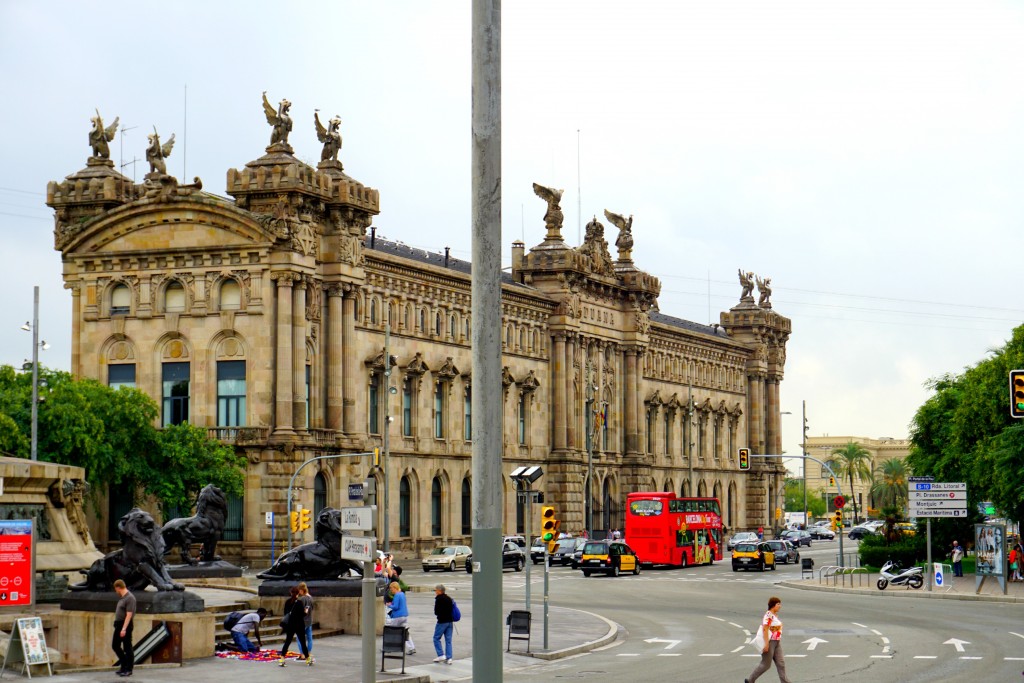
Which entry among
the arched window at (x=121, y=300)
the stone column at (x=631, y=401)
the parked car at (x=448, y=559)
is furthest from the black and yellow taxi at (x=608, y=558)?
the stone column at (x=631, y=401)

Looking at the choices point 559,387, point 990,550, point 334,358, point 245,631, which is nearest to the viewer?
point 245,631

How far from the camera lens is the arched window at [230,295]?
77375mm

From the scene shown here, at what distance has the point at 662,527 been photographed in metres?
84.1

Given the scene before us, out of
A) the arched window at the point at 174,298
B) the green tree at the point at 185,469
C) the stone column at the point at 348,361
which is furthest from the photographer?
the stone column at the point at 348,361

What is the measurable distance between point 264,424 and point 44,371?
10443 millimetres

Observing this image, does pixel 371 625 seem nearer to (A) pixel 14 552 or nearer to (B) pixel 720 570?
(A) pixel 14 552

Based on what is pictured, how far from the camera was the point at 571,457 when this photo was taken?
343 ft

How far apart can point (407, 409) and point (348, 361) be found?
30.1 ft

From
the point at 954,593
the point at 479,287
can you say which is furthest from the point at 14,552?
the point at 954,593

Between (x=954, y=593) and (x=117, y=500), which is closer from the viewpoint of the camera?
(x=954, y=593)

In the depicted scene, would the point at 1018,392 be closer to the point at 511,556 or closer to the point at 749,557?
the point at 511,556

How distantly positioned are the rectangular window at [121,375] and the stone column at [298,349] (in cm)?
911

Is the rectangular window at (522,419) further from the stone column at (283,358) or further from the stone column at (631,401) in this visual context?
the stone column at (283,358)

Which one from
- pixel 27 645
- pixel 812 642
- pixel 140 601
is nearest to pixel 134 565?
pixel 140 601
